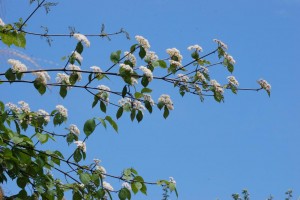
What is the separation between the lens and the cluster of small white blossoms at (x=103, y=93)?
3869mm

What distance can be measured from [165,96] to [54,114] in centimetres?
61

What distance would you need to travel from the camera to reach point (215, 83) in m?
4.19

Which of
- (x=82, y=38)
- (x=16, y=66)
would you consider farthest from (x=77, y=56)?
(x=16, y=66)

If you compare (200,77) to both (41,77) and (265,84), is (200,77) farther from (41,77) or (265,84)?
(41,77)

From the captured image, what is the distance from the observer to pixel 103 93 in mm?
3875

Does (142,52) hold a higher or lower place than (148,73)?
higher

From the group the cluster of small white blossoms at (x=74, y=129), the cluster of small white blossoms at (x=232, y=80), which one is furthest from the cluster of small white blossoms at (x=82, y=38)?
the cluster of small white blossoms at (x=232, y=80)

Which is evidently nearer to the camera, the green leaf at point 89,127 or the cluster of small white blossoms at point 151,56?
the green leaf at point 89,127

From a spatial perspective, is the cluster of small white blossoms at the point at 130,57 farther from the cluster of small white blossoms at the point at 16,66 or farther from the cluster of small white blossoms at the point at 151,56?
the cluster of small white blossoms at the point at 16,66

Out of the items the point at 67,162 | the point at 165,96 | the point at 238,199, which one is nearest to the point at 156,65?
the point at 165,96

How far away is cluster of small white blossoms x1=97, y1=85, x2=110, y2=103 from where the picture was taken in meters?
3.87

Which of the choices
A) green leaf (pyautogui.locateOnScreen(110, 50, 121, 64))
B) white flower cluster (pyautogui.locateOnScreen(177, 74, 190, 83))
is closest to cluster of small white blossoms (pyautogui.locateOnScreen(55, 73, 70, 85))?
green leaf (pyautogui.locateOnScreen(110, 50, 121, 64))

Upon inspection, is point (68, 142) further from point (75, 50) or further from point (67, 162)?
point (75, 50)

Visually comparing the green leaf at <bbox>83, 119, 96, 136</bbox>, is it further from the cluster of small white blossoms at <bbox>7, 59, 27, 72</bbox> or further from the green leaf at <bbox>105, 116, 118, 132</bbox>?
the cluster of small white blossoms at <bbox>7, 59, 27, 72</bbox>
